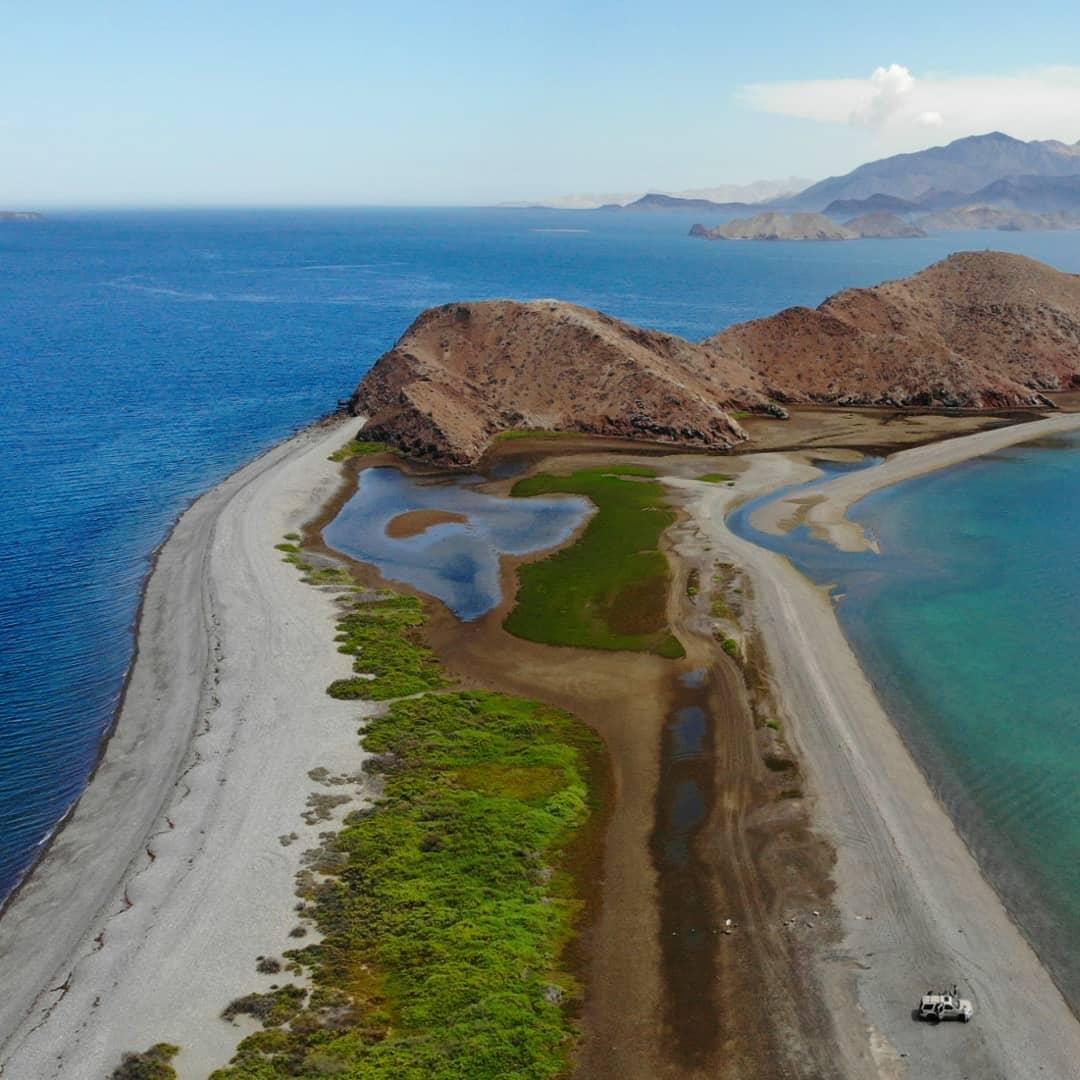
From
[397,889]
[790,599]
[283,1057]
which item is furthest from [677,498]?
[283,1057]

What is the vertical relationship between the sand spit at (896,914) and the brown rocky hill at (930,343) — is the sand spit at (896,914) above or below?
below

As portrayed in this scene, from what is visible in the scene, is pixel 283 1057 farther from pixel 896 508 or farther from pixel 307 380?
pixel 307 380

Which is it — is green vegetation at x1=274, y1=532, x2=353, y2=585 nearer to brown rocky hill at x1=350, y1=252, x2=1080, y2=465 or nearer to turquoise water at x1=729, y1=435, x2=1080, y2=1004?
brown rocky hill at x1=350, y1=252, x2=1080, y2=465

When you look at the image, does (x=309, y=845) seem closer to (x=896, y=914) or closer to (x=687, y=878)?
(x=687, y=878)

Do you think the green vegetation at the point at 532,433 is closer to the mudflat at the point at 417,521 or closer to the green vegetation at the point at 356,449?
the green vegetation at the point at 356,449

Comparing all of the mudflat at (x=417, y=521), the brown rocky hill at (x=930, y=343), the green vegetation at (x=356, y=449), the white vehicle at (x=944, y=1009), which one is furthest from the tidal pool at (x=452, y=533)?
the brown rocky hill at (x=930, y=343)

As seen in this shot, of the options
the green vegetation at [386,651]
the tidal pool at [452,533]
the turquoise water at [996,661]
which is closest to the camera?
the turquoise water at [996,661]

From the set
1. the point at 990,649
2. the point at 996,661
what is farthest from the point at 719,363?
the point at 996,661
